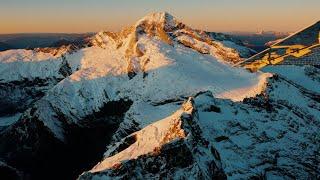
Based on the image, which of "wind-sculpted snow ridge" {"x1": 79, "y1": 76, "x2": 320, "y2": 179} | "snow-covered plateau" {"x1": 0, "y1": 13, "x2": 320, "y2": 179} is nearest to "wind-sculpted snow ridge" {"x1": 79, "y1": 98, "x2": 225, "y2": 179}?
"wind-sculpted snow ridge" {"x1": 79, "y1": 76, "x2": 320, "y2": 179}

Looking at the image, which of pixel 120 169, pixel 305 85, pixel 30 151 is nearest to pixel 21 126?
pixel 30 151

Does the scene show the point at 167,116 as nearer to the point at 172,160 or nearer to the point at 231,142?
the point at 231,142

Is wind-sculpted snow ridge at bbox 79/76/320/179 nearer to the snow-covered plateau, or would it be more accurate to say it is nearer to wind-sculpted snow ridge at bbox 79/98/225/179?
wind-sculpted snow ridge at bbox 79/98/225/179

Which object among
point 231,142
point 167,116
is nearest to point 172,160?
point 231,142

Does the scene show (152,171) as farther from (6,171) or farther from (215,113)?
(6,171)

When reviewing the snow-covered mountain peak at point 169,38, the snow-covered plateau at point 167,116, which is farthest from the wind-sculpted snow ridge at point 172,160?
the snow-covered mountain peak at point 169,38

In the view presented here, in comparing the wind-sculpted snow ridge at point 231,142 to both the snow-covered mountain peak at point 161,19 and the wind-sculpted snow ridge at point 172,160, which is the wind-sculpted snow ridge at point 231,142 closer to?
the wind-sculpted snow ridge at point 172,160
